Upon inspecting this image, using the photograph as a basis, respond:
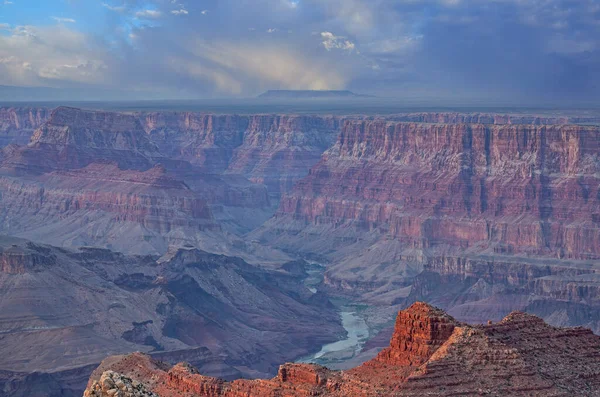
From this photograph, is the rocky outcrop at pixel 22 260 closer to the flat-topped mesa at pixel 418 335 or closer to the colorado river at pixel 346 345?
the colorado river at pixel 346 345

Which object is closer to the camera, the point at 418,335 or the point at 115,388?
the point at 115,388

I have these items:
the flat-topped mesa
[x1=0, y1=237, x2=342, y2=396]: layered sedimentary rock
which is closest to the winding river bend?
[x1=0, y1=237, x2=342, y2=396]: layered sedimentary rock

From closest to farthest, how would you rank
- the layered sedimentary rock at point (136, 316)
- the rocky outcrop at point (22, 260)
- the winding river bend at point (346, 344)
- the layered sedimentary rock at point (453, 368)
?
the layered sedimentary rock at point (453, 368), the layered sedimentary rock at point (136, 316), the winding river bend at point (346, 344), the rocky outcrop at point (22, 260)

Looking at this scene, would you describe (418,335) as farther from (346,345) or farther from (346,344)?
(346,344)

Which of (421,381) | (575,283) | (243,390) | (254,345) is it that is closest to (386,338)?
(254,345)

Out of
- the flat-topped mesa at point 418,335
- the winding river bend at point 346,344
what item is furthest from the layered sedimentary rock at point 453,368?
the winding river bend at point 346,344

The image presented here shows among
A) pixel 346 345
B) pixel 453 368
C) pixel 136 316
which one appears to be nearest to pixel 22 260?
pixel 136 316
